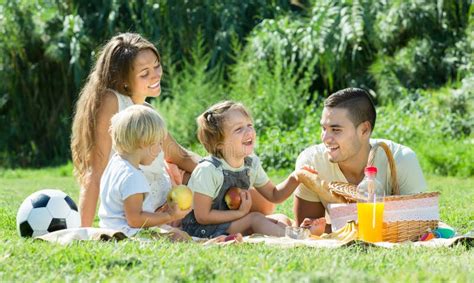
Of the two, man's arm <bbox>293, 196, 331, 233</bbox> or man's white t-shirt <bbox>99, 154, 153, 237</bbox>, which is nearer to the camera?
man's white t-shirt <bbox>99, 154, 153, 237</bbox>

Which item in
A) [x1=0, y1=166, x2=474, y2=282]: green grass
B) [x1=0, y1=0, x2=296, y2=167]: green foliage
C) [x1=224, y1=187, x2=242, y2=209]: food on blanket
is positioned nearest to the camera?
[x1=0, y1=166, x2=474, y2=282]: green grass

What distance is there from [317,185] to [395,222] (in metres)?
0.66

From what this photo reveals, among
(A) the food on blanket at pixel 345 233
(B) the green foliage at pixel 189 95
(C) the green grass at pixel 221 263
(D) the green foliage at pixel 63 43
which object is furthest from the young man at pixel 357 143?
(D) the green foliage at pixel 63 43

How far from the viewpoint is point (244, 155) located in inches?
231

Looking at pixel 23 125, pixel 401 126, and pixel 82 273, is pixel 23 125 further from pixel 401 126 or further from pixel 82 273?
pixel 82 273

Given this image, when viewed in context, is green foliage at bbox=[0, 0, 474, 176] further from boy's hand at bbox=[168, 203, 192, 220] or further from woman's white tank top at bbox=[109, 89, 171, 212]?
boy's hand at bbox=[168, 203, 192, 220]

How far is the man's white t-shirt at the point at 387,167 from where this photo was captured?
5652 mm

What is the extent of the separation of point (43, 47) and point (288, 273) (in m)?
12.3

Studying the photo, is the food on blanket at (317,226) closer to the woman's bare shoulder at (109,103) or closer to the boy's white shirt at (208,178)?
the boy's white shirt at (208,178)

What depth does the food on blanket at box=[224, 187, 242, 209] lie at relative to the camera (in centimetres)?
575

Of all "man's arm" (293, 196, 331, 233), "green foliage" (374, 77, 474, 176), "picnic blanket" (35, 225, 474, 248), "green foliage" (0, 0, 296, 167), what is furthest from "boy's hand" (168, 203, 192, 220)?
"green foliage" (0, 0, 296, 167)

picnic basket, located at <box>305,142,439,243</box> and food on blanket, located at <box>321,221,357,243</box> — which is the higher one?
picnic basket, located at <box>305,142,439,243</box>

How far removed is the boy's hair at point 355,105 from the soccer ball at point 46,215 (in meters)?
1.75

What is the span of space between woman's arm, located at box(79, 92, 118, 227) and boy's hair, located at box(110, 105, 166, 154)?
738 millimetres
